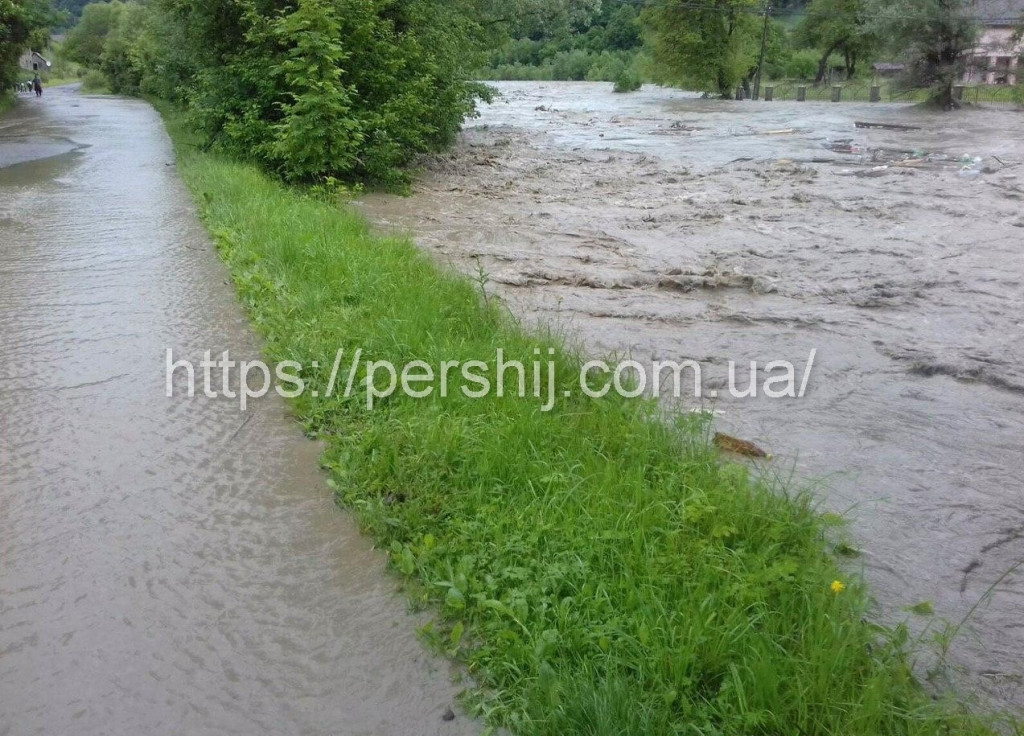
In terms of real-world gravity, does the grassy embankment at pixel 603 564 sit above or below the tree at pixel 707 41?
below

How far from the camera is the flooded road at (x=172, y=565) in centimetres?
318

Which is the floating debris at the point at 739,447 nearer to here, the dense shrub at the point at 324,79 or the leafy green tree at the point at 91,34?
the dense shrub at the point at 324,79

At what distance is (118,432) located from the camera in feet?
17.4

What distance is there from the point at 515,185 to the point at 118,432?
12354mm

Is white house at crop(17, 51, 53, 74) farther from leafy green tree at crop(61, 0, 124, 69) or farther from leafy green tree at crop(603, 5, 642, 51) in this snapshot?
leafy green tree at crop(603, 5, 642, 51)

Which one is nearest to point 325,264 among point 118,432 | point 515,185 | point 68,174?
point 118,432

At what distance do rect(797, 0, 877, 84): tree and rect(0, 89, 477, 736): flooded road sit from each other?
5383cm

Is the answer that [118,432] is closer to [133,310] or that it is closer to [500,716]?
[133,310]

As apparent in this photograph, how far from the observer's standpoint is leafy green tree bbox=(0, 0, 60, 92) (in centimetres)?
3425

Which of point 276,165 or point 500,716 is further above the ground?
point 276,165

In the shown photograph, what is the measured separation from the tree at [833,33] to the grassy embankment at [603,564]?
53.8m

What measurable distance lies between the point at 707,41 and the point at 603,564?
169 ft

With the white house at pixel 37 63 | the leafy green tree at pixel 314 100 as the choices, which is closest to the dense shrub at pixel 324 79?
the leafy green tree at pixel 314 100

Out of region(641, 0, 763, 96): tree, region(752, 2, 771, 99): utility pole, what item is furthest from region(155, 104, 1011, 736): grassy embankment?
region(752, 2, 771, 99): utility pole
